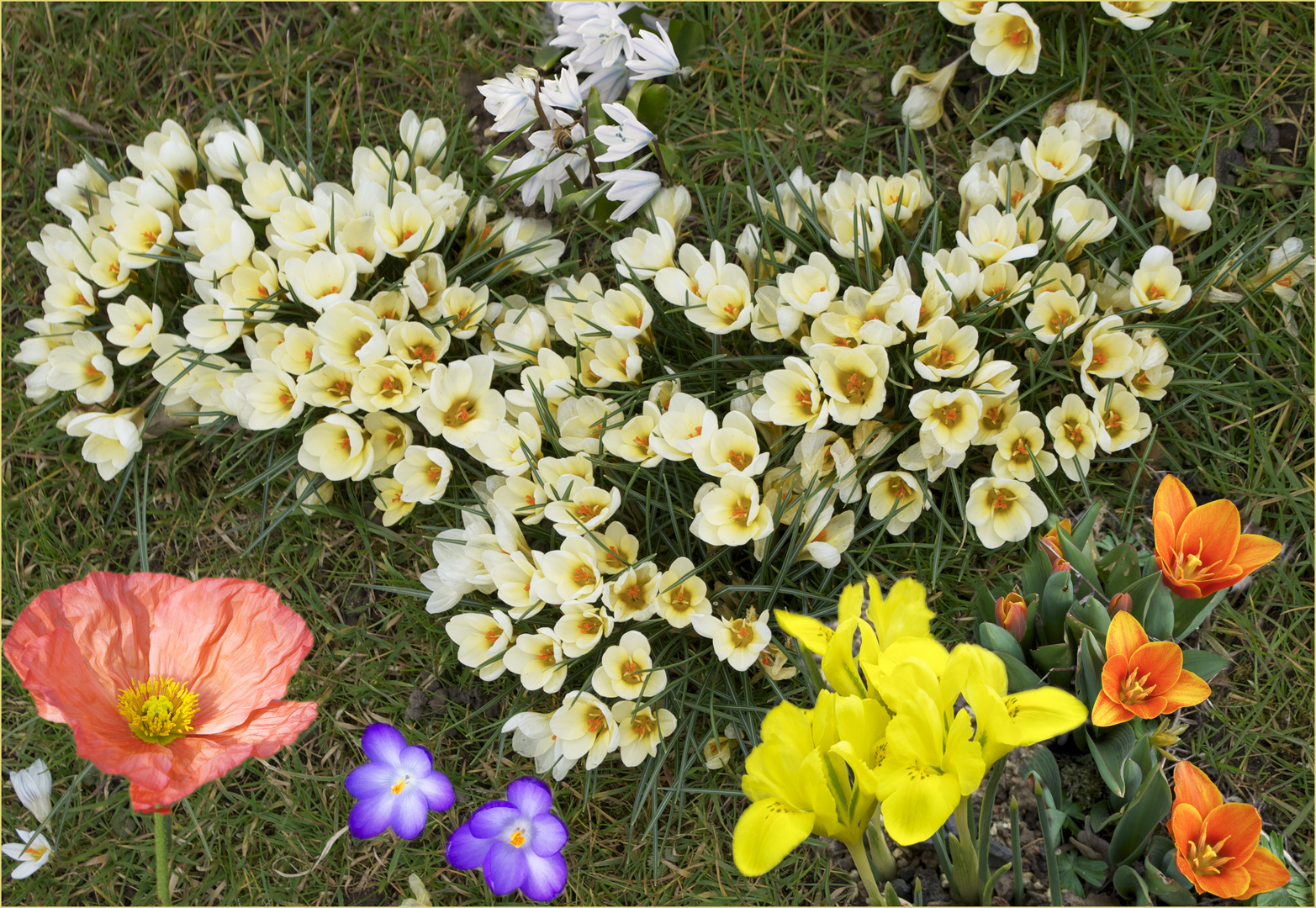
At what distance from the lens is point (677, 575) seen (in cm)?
187

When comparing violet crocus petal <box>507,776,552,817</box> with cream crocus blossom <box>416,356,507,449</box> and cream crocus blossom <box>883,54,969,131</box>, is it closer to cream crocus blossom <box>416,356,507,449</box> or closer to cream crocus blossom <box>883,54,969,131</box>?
cream crocus blossom <box>416,356,507,449</box>

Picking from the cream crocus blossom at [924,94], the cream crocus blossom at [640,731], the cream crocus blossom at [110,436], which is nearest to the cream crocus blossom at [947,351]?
the cream crocus blossom at [924,94]

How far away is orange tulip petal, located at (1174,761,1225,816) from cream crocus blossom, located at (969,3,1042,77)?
1487 mm

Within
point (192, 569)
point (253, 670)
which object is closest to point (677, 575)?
point (253, 670)

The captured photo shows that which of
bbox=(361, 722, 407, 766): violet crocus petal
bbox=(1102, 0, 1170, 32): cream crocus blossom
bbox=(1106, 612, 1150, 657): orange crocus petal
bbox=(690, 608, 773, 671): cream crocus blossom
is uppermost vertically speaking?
bbox=(1102, 0, 1170, 32): cream crocus blossom

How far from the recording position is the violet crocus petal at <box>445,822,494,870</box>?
1.84 meters

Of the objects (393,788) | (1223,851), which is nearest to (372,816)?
(393,788)

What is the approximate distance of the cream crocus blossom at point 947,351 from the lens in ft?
5.83

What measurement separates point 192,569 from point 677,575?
1.30 metres

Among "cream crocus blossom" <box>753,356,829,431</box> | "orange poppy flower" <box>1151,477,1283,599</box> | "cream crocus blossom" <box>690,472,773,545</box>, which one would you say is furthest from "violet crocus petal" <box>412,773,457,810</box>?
"orange poppy flower" <box>1151,477,1283,599</box>

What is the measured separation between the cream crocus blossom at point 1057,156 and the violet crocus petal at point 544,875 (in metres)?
1.78

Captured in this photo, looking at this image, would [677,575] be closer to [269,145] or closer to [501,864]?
[501,864]

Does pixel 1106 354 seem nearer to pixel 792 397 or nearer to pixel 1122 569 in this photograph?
pixel 1122 569

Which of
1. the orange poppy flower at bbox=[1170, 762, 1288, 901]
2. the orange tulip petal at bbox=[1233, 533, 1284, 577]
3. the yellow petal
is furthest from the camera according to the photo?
the orange tulip petal at bbox=[1233, 533, 1284, 577]
